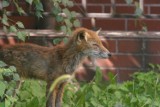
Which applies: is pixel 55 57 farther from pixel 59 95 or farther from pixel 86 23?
pixel 86 23

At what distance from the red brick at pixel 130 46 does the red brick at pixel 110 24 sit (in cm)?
25

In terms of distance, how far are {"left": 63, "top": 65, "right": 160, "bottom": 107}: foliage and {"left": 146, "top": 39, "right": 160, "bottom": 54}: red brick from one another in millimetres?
409

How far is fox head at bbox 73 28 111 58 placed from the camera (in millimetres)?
6688

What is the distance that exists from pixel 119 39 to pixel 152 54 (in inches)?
21.5

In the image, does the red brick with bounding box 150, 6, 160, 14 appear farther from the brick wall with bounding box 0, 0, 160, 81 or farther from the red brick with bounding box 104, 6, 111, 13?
the red brick with bounding box 104, 6, 111, 13

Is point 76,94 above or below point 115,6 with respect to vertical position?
below

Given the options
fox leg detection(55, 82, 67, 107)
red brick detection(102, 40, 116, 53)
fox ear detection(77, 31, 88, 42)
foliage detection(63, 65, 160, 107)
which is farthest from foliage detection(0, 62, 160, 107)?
fox ear detection(77, 31, 88, 42)

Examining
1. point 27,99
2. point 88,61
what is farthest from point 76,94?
point 88,61

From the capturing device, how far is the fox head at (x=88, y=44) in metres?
6.69

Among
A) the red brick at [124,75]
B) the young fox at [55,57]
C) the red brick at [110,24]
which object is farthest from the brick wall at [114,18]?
the young fox at [55,57]

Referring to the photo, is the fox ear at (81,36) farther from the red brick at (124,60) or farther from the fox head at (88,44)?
the red brick at (124,60)

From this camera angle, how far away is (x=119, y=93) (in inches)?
295

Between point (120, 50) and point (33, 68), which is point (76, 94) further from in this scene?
point (120, 50)

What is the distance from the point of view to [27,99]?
700cm
